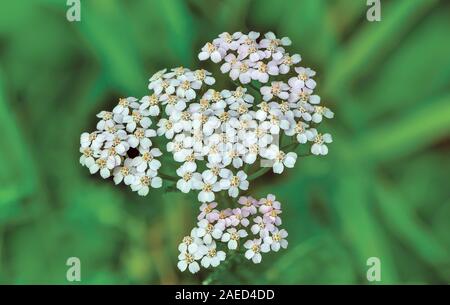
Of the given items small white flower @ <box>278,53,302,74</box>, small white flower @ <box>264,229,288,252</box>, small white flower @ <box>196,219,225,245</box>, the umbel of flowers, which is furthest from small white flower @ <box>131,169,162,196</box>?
small white flower @ <box>278,53,302,74</box>

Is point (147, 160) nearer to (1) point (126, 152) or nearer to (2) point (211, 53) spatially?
(1) point (126, 152)

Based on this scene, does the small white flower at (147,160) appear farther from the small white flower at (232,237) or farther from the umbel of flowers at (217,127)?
the small white flower at (232,237)

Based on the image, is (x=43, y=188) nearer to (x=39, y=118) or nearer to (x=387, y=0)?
(x=39, y=118)

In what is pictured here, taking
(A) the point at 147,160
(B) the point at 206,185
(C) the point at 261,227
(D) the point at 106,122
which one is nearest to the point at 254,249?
(C) the point at 261,227

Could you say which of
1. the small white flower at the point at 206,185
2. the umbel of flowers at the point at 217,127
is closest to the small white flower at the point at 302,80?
the umbel of flowers at the point at 217,127

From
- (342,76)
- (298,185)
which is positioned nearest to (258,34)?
(342,76)

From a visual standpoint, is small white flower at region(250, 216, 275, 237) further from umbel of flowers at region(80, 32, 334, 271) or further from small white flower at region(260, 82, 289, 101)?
small white flower at region(260, 82, 289, 101)

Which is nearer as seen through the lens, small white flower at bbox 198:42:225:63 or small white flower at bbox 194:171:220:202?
small white flower at bbox 194:171:220:202
